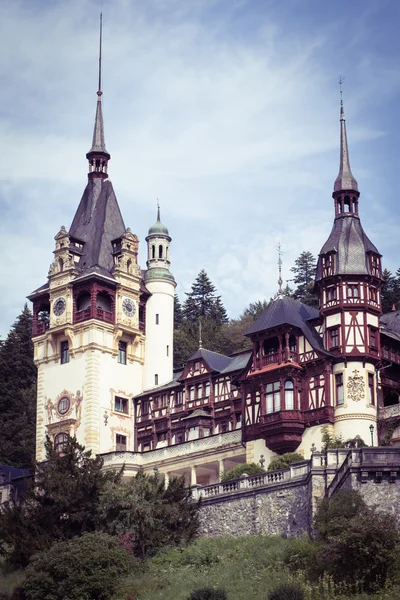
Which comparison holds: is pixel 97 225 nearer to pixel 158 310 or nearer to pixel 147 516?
pixel 158 310

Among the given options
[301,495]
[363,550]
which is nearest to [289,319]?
[301,495]

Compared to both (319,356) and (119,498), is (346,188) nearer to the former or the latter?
(319,356)

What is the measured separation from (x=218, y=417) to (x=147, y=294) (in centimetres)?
1229

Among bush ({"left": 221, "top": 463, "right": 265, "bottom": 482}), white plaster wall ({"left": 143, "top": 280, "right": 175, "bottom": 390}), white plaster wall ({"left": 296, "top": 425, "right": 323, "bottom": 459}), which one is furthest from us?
white plaster wall ({"left": 143, "top": 280, "right": 175, "bottom": 390})

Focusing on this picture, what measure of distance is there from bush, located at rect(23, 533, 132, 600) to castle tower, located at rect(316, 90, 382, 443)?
2128 cm

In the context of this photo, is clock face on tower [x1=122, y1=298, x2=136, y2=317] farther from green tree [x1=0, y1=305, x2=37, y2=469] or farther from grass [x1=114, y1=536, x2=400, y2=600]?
grass [x1=114, y1=536, x2=400, y2=600]

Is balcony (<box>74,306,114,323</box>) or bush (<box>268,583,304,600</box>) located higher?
balcony (<box>74,306,114,323</box>)

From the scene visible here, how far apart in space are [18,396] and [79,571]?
5120 centimetres

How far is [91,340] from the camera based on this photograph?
3238 inches

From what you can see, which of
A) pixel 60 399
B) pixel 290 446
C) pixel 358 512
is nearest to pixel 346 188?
pixel 290 446

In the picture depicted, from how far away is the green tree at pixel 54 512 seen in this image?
178 feet

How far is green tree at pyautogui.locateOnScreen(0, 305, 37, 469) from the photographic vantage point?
302ft

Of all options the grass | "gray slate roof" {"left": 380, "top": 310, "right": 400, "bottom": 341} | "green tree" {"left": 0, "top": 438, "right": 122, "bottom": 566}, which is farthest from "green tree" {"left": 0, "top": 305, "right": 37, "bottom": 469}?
the grass

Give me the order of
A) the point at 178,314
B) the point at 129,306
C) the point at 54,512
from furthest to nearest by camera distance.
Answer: the point at 178,314 < the point at 129,306 < the point at 54,512
